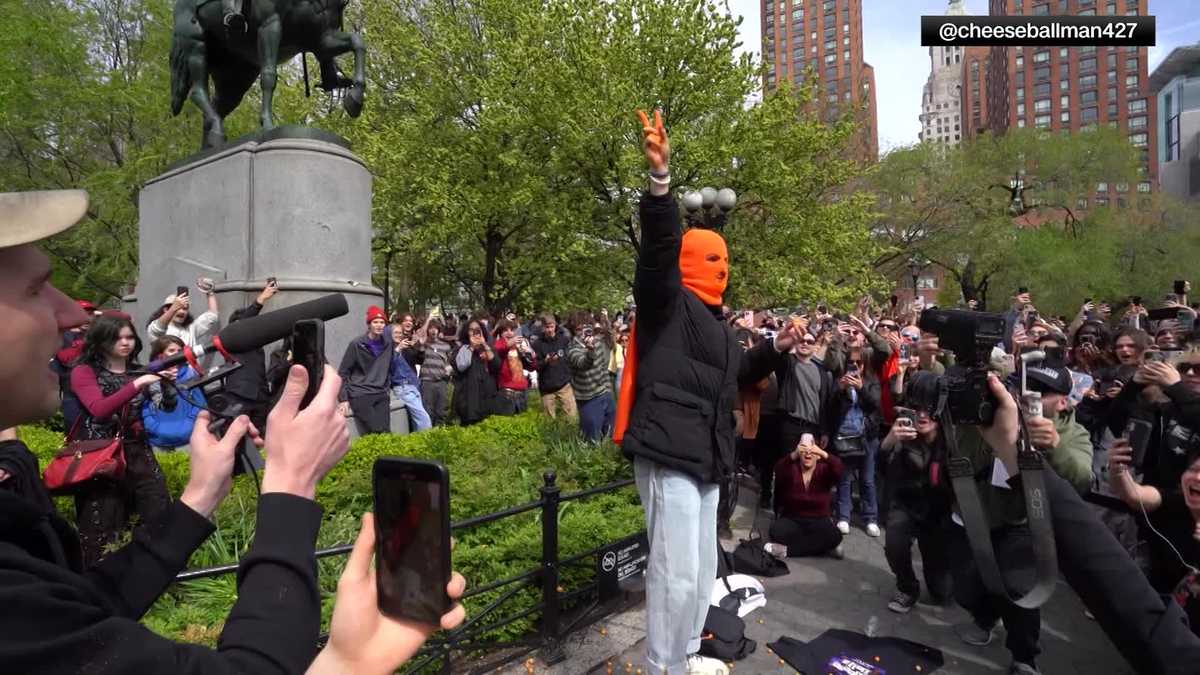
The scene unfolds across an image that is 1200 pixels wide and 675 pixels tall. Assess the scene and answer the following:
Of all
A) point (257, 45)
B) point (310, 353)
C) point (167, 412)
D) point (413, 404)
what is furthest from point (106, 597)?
point (257, 45)

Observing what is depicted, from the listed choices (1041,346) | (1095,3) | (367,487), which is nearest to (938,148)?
(1041,346)

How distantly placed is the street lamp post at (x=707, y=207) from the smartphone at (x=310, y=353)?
10.3ft

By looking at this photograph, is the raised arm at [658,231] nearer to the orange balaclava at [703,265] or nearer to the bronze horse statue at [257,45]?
the orange balaclava at [703,265]

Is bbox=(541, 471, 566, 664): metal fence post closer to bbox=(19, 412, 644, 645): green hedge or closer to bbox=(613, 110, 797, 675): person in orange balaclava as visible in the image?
bbox=(19, 412, 644, 645): green hedge

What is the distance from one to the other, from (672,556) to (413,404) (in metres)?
5.81

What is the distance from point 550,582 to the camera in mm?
4344

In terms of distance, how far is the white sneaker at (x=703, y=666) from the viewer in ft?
12.5

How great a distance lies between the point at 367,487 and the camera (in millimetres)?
5574

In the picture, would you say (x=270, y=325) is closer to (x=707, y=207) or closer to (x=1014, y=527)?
(x=707, y=207)

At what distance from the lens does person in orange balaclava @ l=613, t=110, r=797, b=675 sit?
3367 millimetres

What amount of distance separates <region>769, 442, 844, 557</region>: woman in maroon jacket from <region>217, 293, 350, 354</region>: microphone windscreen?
5944 mm

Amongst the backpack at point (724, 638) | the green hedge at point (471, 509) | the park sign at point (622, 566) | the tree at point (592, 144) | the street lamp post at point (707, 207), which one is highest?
the tree at point (592, 144)

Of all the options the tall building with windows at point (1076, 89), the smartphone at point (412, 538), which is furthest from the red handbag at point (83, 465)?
the tall building with windows at point (1076, 89)

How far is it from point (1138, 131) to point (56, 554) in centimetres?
13525
